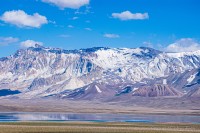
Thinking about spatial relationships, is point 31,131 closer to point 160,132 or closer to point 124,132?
point 124,132

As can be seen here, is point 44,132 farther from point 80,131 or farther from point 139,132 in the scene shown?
point 139,132

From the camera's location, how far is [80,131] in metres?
99.9

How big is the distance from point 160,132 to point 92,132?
49.2 feet

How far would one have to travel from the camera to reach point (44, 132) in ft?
316

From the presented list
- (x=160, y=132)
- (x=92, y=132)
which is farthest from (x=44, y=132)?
(x=160, y=132)

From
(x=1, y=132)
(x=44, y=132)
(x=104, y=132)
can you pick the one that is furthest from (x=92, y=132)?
(x=1, y=132)

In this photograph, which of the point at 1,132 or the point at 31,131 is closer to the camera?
the point at 1,132

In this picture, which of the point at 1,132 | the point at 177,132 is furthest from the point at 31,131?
the point at 177,132

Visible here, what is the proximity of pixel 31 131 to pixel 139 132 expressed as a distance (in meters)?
22.9

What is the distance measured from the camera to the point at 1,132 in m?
89.3

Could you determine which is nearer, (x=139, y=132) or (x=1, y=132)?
(x=1, y=132)

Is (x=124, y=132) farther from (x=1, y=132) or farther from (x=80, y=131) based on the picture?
(x=1, y=132)

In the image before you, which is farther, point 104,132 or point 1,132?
point 104,132

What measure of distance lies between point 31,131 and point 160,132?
2739 centimetres
